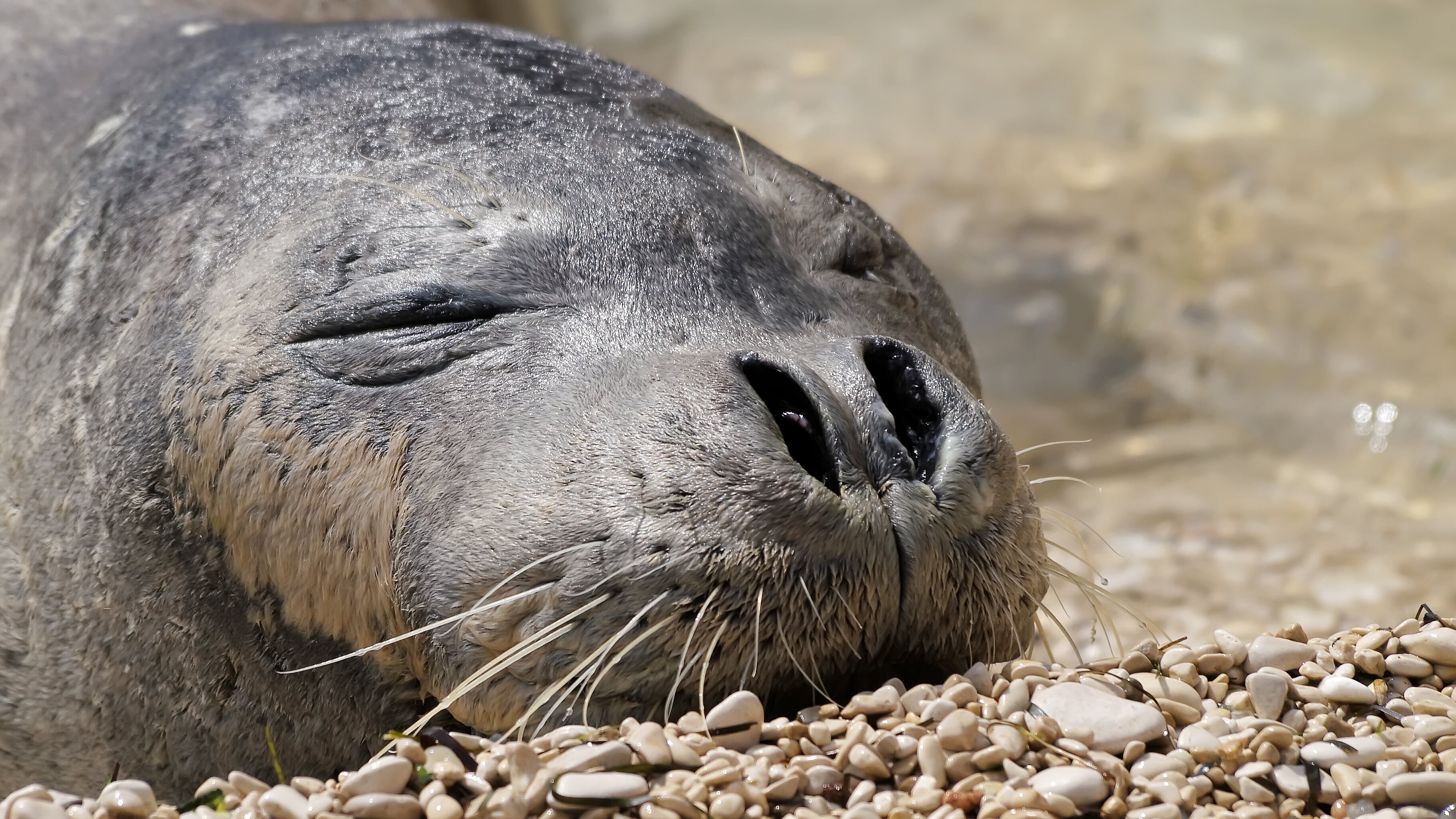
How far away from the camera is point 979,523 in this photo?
205 cm

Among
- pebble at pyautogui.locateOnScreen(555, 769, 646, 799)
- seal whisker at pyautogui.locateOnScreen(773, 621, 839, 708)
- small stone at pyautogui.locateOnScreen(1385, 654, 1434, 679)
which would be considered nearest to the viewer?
pebble at pyautogui.locateOnScreen(555, 769, 646, 799)

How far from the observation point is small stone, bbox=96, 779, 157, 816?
1873mm

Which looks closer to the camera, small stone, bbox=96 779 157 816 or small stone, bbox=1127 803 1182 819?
small stone, bbox=1127 803 1182 819

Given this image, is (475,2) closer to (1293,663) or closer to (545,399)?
(545,399)

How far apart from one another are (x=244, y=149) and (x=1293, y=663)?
2027 mm

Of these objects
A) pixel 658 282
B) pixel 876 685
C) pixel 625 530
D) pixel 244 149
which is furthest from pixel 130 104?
pixel 876 685

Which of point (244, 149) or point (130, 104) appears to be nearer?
point (244, 149)

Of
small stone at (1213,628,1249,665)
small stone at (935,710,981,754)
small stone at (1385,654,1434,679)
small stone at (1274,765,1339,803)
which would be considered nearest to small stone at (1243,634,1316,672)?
small stone at (1213,628,1249,665)

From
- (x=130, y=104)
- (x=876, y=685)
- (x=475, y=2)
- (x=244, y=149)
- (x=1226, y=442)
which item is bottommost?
(x=876, y=685)

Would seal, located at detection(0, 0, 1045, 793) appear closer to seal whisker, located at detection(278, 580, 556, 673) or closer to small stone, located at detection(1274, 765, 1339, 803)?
seal whisker, located at detection(278, 580, 556, 673)

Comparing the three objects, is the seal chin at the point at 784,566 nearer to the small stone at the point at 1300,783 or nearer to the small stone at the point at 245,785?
the small stone at the point at 245,785

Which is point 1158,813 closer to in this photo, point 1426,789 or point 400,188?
point 1426,789

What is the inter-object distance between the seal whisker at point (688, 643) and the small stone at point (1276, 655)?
822 millimetres

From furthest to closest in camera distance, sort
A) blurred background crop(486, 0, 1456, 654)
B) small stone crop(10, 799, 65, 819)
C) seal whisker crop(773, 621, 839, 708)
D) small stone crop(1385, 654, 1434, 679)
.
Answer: blurred background crop(486, 0, 1456, 654) → small stone crop(1385, 654, 1434, 679) → seal whisker crop(773, 621, 839, 708) → small stone crop(10, 799, 65, 819)
